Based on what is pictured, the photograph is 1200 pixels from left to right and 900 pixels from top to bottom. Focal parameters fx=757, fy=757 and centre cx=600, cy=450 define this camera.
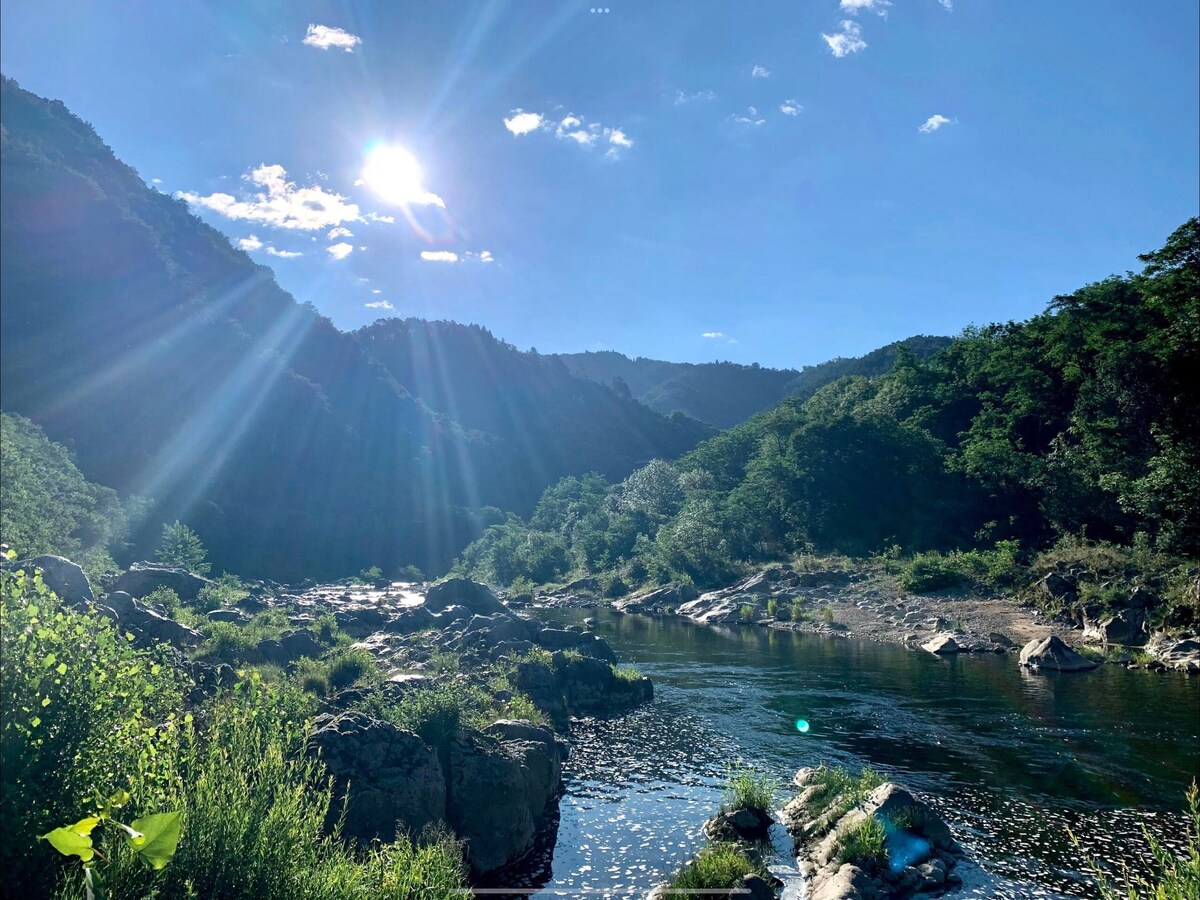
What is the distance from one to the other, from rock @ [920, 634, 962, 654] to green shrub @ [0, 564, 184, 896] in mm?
40086

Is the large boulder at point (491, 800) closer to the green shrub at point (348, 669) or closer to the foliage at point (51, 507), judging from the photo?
the green shrub at point (348, 669)

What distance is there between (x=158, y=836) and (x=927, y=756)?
22667mm

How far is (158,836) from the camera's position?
11.0ft

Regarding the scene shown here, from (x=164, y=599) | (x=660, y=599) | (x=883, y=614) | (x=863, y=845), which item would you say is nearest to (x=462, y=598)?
(x=164, y=599)

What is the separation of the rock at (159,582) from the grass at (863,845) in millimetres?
36794

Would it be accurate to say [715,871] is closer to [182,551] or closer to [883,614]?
[883,614]

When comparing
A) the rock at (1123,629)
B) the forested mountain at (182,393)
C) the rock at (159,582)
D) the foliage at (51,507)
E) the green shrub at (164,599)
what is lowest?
the rock at (1123,629)

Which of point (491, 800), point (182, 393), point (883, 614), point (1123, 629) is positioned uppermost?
point (182, 393)

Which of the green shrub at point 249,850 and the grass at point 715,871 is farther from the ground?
the green shrub at point 249,850

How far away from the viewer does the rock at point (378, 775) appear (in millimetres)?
13500

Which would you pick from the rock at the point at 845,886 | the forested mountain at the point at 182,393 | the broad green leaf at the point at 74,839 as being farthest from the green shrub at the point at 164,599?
the forested mountain at the point at 182,393

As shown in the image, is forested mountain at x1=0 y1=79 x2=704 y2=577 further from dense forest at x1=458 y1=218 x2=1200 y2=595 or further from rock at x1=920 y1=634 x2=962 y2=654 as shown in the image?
rock at x1=920 y1=634 x2=962 y2=654

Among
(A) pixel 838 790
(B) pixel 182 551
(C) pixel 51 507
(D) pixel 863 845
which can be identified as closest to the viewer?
(D) pixel 863 845

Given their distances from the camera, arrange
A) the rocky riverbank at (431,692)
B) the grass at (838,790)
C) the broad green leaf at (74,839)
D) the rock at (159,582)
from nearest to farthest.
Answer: the broad green leaf at (74,839) → the rocky riverbank at (431,692) → the grass at (838,790) → the rock at (159,582)
